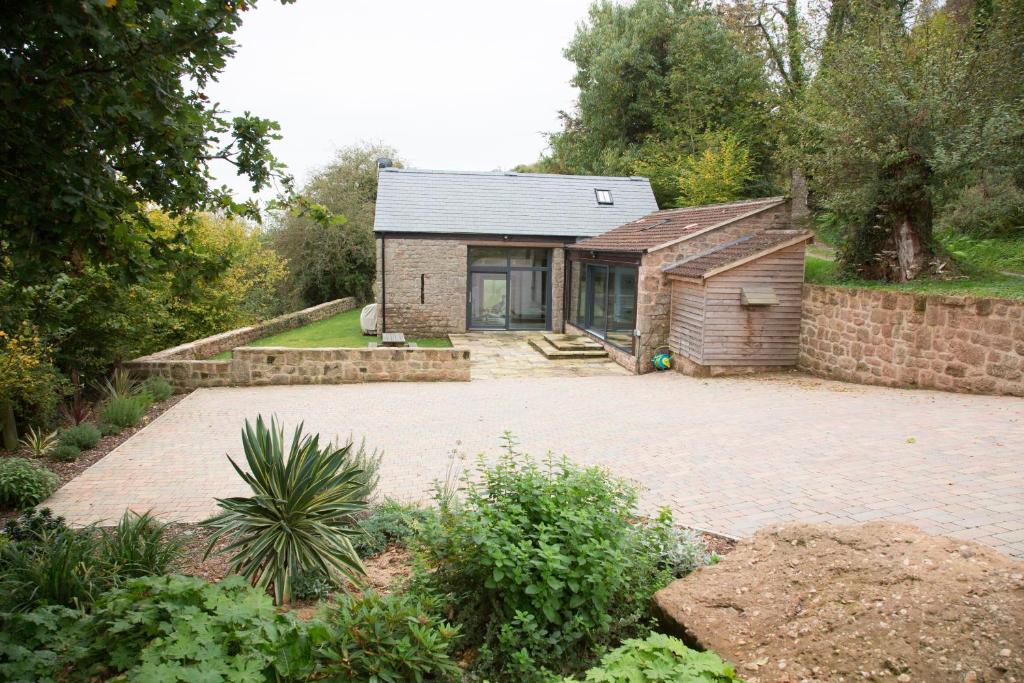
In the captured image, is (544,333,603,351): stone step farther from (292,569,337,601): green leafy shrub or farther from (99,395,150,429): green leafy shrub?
(292,569,337,601): green leafy shrub

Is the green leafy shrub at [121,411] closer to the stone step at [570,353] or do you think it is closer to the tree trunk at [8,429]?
the tree trunk at [8,429]

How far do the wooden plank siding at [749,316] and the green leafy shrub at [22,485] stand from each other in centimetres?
1136

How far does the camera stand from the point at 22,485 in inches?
277

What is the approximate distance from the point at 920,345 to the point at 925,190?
320cm

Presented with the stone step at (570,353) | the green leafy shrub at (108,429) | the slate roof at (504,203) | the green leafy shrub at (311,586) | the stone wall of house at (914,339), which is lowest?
the green leafy shrub at (108,429)

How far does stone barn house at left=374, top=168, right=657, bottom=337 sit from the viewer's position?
804 inches

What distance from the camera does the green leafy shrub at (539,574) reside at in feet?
12.1

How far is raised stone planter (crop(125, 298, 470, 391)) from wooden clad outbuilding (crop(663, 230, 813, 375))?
197 inches

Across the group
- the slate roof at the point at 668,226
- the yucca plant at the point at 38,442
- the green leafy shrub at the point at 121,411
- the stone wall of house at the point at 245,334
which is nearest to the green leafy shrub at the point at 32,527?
the yucca plant at the point at 38,442

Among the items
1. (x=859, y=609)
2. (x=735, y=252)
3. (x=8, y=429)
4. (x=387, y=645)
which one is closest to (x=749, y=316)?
(x=735, y=252)

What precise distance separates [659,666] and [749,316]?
11.9 metres

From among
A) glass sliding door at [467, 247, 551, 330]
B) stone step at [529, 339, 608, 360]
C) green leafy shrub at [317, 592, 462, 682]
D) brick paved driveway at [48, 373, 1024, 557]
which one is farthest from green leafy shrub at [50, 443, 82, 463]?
Answer: glass sliding door at [467, 247, 551, 330]

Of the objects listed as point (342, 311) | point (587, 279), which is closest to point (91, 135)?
point (587, 279)

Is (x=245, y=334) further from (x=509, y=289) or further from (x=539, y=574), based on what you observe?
(x=539, y=574)
